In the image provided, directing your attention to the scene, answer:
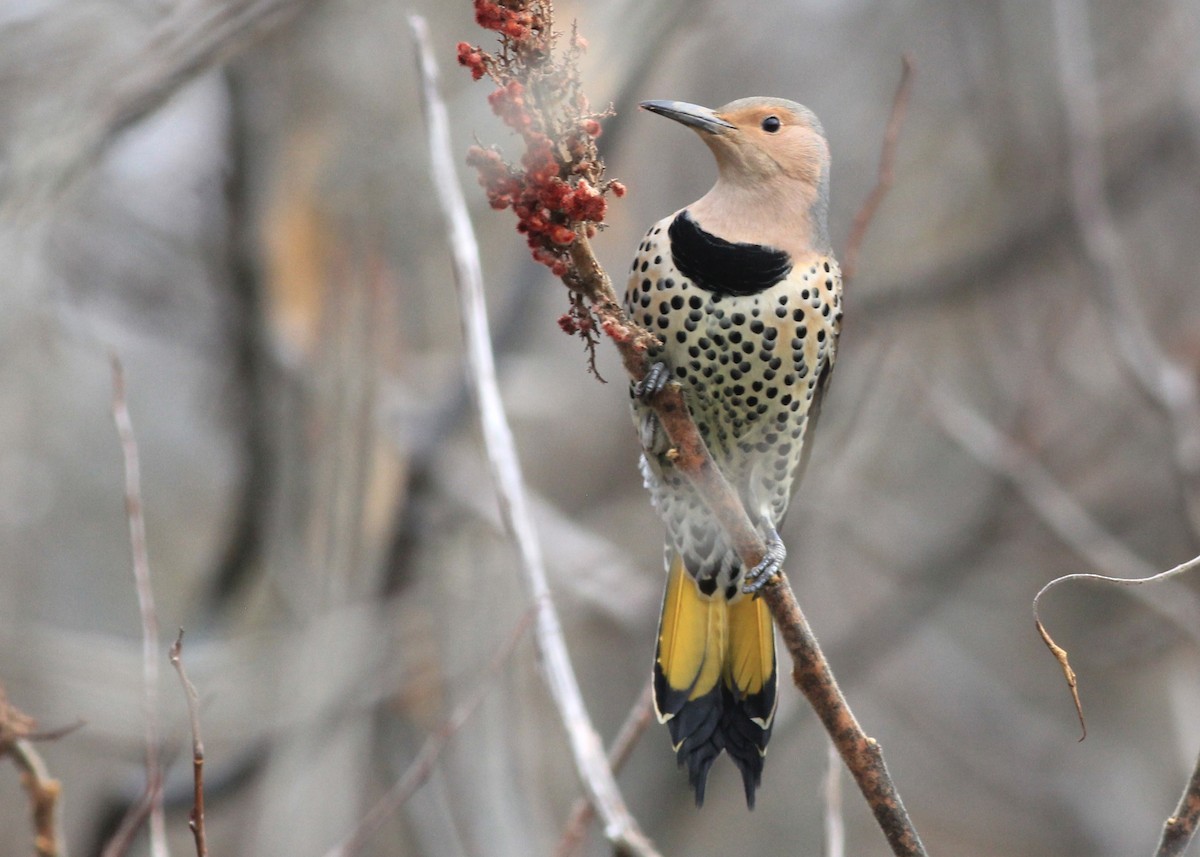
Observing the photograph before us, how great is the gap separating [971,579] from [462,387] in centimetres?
310

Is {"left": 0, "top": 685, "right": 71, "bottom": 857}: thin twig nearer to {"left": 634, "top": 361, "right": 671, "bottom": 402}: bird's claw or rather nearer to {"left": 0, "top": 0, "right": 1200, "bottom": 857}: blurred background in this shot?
{"left": 634, "top": 361, "right": 671, "bottom": 402}: bird's claw

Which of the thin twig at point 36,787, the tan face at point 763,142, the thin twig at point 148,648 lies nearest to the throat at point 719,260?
the tan face at point 763,142

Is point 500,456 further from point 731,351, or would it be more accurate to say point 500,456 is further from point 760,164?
point 760,164

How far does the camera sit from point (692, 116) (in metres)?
2.32

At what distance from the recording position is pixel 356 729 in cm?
436

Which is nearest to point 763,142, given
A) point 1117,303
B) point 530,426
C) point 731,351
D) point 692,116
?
point 692,116

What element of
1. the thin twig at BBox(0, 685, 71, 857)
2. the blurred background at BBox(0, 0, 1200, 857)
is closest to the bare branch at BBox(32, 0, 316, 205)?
the blurred background at BBox(0, 0, 1200, 857)

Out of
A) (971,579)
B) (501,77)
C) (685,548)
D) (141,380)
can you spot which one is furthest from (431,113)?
(971,579)

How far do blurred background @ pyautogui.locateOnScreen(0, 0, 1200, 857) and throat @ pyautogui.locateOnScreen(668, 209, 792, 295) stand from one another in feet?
4.81

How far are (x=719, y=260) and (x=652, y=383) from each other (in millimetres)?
586

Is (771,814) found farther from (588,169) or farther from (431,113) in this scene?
(588,169)

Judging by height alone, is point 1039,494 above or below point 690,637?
below

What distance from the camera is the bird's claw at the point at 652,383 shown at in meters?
1.89

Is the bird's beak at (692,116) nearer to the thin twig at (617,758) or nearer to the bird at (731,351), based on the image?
the bird at (731,351)
